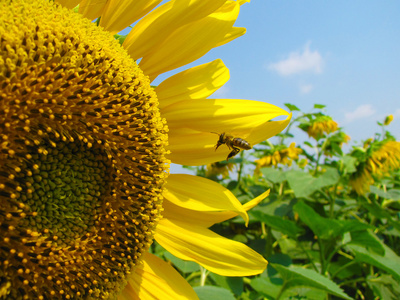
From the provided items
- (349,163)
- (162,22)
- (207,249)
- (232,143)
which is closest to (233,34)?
(162,22)

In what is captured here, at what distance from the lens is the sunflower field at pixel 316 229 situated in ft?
6.93

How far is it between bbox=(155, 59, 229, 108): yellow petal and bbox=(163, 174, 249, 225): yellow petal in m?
0.28

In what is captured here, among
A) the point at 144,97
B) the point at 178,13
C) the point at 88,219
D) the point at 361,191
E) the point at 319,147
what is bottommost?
the point at 88,219

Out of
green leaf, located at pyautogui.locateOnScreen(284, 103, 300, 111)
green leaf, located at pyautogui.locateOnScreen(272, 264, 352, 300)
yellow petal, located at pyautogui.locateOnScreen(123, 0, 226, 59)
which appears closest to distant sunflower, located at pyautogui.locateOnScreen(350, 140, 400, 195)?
green leaf, located at pyautogui.locateOnScreen(284, 103, 300, 111)

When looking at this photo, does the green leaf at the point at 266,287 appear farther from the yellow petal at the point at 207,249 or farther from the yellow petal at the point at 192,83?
the yellow petal at the point at 192,83

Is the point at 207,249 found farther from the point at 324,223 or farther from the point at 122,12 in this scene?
the point at 324,223

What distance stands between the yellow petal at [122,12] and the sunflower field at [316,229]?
1.05 m

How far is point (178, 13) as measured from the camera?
3.88ft

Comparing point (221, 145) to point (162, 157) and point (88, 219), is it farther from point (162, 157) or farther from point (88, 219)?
point (88, 219)

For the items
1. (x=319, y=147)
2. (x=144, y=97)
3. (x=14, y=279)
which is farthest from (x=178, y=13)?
(x=319, y=147)

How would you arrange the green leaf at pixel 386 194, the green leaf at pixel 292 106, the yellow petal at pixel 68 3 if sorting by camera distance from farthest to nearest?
the green leaf at pixel 292 106 → the green leaf at pixel 386 194 → the yellow petal at pixel 68 3

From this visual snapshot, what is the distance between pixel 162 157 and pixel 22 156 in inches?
17.3

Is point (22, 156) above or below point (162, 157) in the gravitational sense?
below

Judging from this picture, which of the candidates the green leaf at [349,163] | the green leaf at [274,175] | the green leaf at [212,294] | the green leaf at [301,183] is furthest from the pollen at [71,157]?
the green leaf at [349,163]
